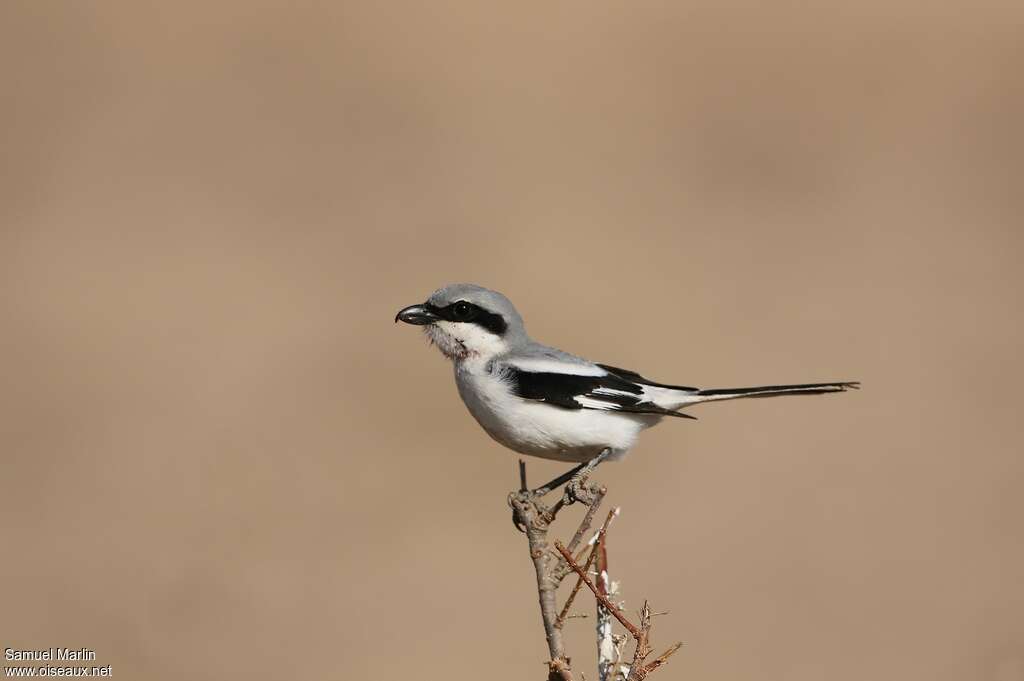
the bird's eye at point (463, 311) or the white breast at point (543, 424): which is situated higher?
the bird's eye at point (463, 311)

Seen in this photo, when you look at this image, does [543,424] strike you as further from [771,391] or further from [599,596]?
[599,596]

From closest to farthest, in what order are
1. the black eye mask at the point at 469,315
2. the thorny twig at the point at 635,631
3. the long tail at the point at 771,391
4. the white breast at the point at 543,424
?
the thorny twig at the point at 635,631 → the white breast at the point at 543,424 → the long tail at the point at 771,391 → the black eye mask at the point at 469,315

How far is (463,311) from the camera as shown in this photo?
15.5 feet

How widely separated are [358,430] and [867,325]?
4.48 m

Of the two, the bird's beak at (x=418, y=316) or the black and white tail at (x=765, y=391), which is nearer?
the black and white tail at (x=765, y=391)

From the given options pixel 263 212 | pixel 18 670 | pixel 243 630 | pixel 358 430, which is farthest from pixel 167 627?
pixel 263 212

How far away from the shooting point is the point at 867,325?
11016mm

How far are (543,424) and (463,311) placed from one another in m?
0.58

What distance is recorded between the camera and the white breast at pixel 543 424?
4422mm

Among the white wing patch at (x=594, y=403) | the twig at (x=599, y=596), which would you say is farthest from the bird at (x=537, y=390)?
the twig at (x=599, y=596)

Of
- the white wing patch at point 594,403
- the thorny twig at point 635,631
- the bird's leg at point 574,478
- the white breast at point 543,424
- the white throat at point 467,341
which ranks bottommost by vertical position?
the thorny twig at point 635,631

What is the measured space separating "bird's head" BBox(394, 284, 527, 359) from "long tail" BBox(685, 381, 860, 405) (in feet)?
2.43

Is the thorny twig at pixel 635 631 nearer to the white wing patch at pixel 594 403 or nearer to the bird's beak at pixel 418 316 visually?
the white wing patch at pixel 594 403

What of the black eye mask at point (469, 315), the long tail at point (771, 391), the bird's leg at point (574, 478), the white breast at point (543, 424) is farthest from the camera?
the black eye mask at point (469, 315)
